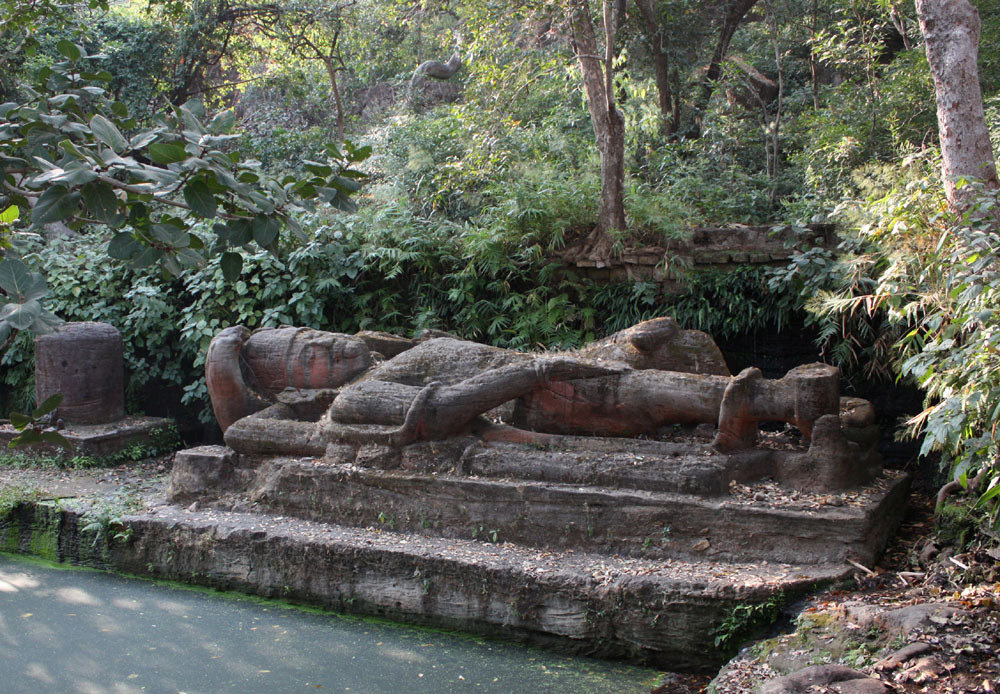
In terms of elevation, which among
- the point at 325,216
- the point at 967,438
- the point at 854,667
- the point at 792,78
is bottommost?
the point at 854,667

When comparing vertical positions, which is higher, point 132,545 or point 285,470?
point 285,470

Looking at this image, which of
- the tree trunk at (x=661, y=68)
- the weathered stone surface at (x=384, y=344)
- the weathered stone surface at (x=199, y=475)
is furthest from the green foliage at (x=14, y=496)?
the tree trunk at (x=661, y=68)

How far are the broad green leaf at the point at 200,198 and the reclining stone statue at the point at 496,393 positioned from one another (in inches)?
109

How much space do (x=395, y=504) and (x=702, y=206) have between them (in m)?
3.86

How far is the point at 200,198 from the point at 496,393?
9.27ft

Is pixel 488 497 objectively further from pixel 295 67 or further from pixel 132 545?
pixel 295 67

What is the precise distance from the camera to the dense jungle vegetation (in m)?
1.62

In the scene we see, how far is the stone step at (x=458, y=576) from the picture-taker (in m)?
3.24

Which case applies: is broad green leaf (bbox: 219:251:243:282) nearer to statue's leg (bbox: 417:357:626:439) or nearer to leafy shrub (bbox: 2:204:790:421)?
statue's leg (bbox: 417:357:626:439)

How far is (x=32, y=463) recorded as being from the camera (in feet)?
19.2

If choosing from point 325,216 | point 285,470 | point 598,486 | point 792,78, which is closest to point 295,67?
point 325,216

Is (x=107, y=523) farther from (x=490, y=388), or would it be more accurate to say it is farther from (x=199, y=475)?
(x=490, y=388)

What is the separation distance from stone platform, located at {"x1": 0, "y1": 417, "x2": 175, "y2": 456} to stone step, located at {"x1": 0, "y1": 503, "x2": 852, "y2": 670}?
53.4 inches

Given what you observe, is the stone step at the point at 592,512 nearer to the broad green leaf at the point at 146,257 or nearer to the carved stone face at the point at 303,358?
the carved stone face at the point at 303,358
